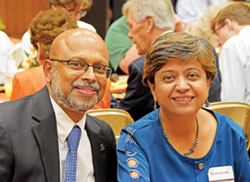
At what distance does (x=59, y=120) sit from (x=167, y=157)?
21.4 inches

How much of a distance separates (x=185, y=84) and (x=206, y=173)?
45cm

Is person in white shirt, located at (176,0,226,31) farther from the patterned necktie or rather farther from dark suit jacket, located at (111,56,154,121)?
the patterned necktie

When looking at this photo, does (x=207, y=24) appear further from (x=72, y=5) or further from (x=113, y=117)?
(x=113, y=117)

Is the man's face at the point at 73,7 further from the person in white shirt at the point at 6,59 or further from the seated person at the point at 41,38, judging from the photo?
the seated person at the point at 41,38

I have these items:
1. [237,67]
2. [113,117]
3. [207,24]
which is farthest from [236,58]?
[113,117]

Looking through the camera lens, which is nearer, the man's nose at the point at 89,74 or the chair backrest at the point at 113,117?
the man's nose at the point at 89,74

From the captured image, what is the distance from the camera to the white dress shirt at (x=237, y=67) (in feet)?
12.5

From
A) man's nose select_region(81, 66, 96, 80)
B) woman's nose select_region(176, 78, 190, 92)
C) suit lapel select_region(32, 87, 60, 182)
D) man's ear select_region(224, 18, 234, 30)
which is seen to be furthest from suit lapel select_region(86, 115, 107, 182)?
man's ear select_region(224, 18, 234, 30)

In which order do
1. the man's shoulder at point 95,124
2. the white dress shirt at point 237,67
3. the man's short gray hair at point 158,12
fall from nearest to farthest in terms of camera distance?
the man's shoulder at point 95,124, the man's short gray hair at point 158,12, the white dress shirt at point 237,67

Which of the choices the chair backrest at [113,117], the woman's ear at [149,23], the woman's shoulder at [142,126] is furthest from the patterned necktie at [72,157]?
the woman's ear at [149,23]

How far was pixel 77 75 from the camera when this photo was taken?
5.84 feet

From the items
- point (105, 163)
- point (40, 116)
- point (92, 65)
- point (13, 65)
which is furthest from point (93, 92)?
point (13, 65)

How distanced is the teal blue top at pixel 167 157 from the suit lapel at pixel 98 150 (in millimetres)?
139

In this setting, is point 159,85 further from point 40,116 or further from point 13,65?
point 13,65
